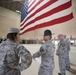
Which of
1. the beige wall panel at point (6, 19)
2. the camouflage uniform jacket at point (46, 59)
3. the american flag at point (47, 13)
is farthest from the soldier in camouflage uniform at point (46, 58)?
the beige wall panel at point (6, 19)

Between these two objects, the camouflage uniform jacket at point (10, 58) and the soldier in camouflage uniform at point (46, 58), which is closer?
the camouflage uniform jacket at point (10, 58)

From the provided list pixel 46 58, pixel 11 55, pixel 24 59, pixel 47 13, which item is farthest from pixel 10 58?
pixel 47 13

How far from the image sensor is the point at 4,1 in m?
19.9

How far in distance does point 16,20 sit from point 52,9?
2180 centimetres

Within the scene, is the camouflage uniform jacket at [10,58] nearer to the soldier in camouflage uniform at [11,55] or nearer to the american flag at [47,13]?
the soldier in camouflage uniform at [11,55]

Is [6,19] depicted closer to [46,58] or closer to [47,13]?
[47,13]

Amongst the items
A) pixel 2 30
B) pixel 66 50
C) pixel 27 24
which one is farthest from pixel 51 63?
pixel 2 30

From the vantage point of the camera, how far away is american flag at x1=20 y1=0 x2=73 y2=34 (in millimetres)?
3027

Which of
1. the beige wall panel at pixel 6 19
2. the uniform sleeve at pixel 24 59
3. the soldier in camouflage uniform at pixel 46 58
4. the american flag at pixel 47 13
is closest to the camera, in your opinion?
the uniform sleeve at pixel 24 59

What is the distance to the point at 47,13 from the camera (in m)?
3.62

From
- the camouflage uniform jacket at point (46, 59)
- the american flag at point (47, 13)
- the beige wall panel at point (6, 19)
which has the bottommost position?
the camouflage uniform jacket at point (46, 59)

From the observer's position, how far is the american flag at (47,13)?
303cm

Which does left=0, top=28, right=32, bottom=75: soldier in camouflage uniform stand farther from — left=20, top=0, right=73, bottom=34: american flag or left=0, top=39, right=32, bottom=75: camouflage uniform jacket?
left=20, top=0, right=73, bottom=34: american flag

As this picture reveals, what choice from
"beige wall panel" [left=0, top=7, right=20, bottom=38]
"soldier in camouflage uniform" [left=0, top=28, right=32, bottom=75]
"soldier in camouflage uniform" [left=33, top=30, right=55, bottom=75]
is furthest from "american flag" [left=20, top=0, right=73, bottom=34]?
"beige wall panel" [left=0, top=7, right=20, bottom=38]
